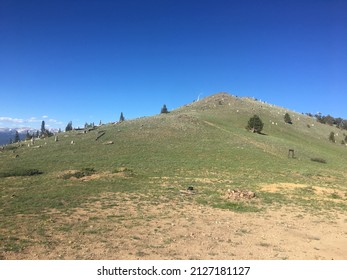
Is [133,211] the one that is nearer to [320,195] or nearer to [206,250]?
[206,250]

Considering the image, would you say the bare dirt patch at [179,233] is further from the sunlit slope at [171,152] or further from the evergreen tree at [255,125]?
the evergreen tree at [255,125]

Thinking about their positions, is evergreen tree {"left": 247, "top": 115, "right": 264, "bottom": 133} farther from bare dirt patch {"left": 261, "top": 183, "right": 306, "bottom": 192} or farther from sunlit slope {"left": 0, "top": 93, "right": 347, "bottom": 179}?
bare dirt patch {"left": 261, "top": 183, "right": 306, "bottom": 192}

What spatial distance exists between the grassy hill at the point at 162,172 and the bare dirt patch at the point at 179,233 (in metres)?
1.27

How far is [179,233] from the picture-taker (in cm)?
1677

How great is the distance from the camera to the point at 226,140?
2771 inches

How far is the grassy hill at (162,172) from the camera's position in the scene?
81.7ft

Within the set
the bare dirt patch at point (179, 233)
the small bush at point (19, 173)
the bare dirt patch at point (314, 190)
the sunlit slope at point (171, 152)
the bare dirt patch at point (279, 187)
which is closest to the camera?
the bare dirt patch at point (179, 233)

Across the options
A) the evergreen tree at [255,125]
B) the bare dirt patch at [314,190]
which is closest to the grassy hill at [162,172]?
the bare dirt patch at [314,190]

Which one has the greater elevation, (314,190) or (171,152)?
(171,152)

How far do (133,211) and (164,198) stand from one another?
15.6 feet

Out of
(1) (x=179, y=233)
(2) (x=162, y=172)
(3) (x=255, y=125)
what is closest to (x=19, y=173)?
(2) (x=162, y=172)

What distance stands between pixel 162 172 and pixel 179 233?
2382 cm

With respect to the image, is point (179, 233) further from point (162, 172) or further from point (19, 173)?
point (19, 173)
